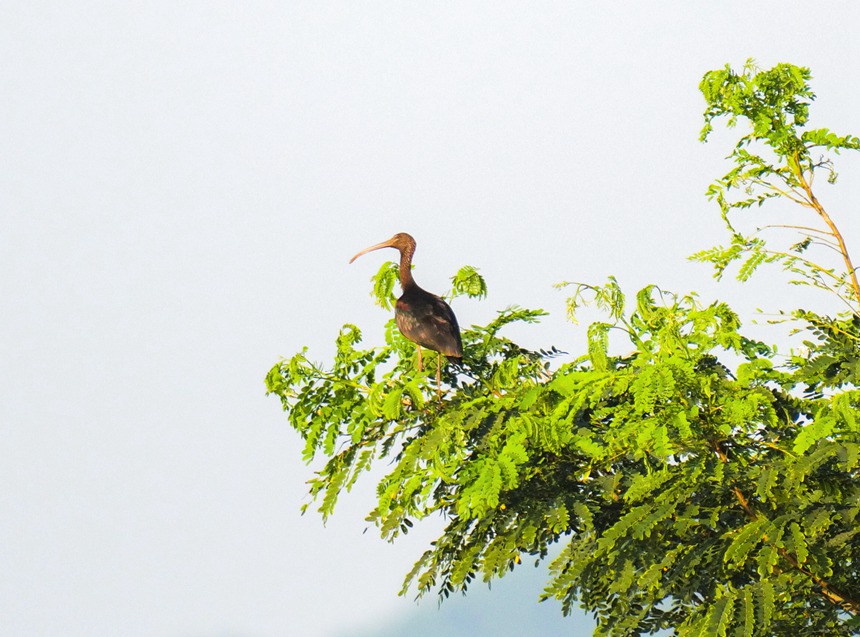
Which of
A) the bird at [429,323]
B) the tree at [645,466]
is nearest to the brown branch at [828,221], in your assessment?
the tree at [645,466]

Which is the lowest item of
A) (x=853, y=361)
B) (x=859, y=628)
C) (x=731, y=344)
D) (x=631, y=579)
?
(x=859, y=628)

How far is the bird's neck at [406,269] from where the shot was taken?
12.5m

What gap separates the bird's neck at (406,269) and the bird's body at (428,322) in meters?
0.43

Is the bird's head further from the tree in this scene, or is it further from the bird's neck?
the tree

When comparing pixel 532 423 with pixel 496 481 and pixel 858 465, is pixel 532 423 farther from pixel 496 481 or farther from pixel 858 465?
pixel 858 465

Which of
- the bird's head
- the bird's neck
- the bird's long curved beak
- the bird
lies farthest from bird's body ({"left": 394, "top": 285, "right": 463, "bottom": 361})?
the bird's long curved beak

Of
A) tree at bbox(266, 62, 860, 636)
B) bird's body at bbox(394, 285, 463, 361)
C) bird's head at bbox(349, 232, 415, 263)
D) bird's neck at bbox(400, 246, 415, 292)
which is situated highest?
bird's head at bbox(349, 232, 415, 263)

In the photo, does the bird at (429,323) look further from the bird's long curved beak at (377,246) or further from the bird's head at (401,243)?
the bird's long curved beak at (377,246)

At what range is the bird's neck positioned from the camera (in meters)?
12.5

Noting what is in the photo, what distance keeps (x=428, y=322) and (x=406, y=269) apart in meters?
2.51

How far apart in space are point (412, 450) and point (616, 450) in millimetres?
1501

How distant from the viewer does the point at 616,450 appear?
335 inches

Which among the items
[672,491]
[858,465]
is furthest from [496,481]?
[858,465]

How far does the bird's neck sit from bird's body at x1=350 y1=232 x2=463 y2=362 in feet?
1.40
